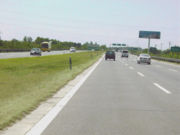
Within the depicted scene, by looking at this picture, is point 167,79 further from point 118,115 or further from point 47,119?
point 47,119

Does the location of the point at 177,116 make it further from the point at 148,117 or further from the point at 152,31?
the point at 152,31

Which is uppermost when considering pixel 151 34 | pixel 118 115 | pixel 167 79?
pixel 151 34

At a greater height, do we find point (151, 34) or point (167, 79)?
point (151, 34)

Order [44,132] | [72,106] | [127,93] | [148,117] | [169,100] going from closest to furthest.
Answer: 1. [44,132]
2. [148,117]
3. [72,106]
4. [169,100]
5. [127,93]

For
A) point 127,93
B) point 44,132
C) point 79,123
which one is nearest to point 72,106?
point 79,123

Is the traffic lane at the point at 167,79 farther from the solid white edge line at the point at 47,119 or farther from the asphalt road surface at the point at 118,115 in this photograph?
the solid white edge line at the point at 47,119

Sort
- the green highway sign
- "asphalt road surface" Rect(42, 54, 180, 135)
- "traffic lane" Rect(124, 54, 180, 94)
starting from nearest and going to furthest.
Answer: "asphalt road surface" Rect(42, 54, 180, 135) → "traffic lane" Rect(124, 54, 180, 94) → the green highway sign

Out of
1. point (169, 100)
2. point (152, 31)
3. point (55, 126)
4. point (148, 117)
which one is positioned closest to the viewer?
point (55, 126)

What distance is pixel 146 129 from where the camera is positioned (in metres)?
4.94

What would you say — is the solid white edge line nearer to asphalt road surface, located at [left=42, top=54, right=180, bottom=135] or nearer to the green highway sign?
asphalt road surface, located at [left=42, top=54, right=180, bottom=135]

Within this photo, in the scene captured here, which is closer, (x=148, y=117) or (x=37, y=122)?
(x=37, y=122)

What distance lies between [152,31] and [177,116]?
3367 inches

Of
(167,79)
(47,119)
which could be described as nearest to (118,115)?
(47,119)

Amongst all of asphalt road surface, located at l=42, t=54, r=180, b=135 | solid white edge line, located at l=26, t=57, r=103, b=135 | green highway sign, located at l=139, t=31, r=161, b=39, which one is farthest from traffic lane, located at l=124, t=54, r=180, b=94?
green highway sign, located at l=139, t=31, r=161, b=39
